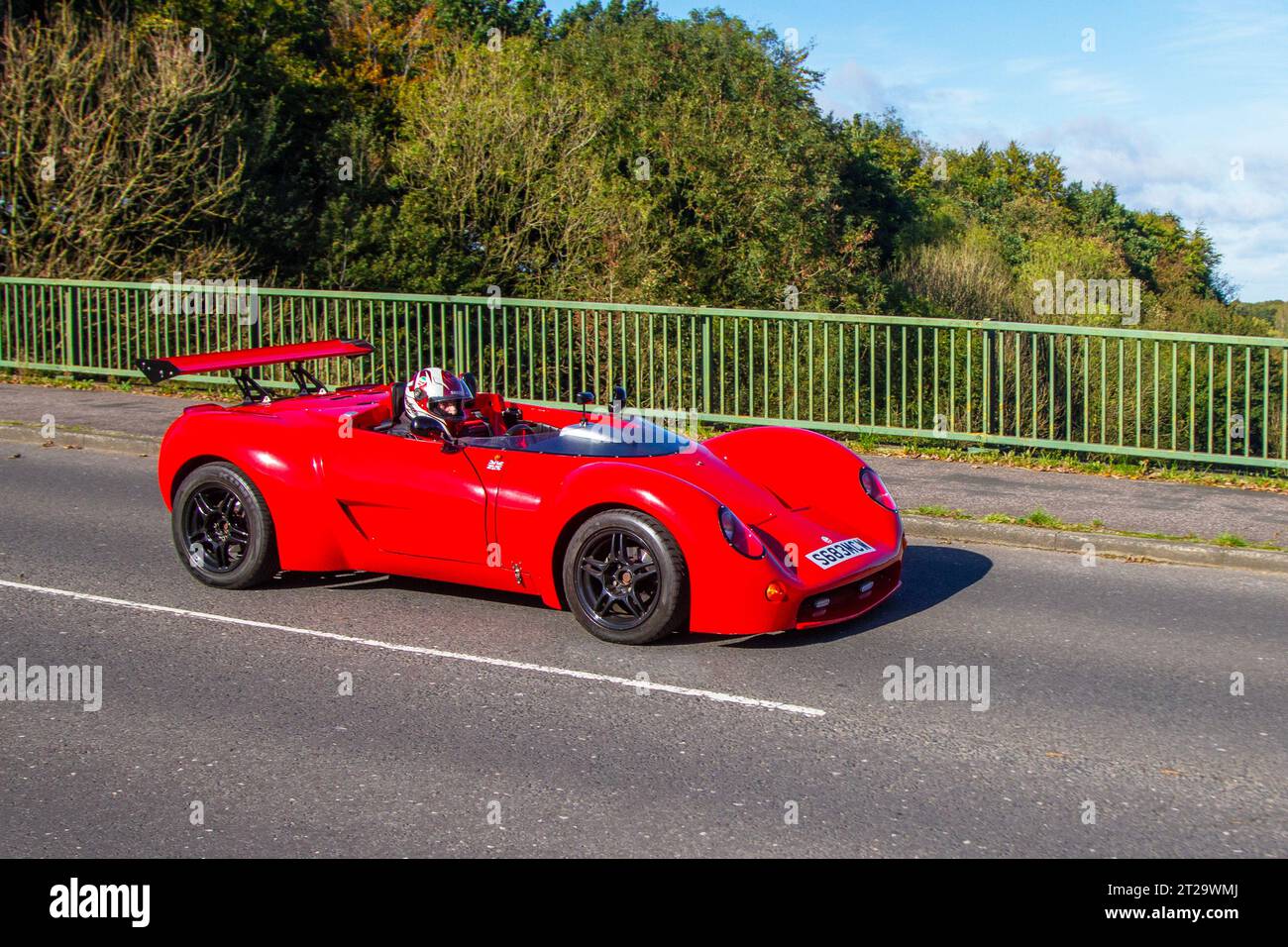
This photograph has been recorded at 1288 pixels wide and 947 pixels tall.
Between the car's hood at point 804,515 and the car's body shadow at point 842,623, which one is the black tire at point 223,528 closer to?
the car's body shadow at point 842,623

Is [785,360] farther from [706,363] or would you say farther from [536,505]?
[536,505]

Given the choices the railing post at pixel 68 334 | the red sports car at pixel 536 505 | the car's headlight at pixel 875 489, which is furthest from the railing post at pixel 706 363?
the railing post at pixel 68 334

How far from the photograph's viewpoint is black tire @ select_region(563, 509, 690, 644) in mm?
7207

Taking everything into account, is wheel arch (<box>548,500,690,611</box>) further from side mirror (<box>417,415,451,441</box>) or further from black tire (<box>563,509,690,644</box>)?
A: side mirror (<box>417,415,451,441</box>)

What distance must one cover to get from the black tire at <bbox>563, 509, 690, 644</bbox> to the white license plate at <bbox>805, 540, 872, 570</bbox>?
74 centimetres

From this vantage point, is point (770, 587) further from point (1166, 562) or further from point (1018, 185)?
point (1018, 185)

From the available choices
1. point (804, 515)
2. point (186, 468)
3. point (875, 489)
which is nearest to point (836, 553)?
point (804, 515)

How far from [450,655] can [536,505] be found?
93cm

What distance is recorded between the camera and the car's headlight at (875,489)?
8.42 metres

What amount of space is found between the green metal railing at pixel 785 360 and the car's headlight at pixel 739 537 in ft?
20.2

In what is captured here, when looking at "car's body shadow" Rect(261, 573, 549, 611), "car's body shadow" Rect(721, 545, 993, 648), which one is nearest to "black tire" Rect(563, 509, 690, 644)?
"car's body shadow" Rect(721, 545, 993, 648)
